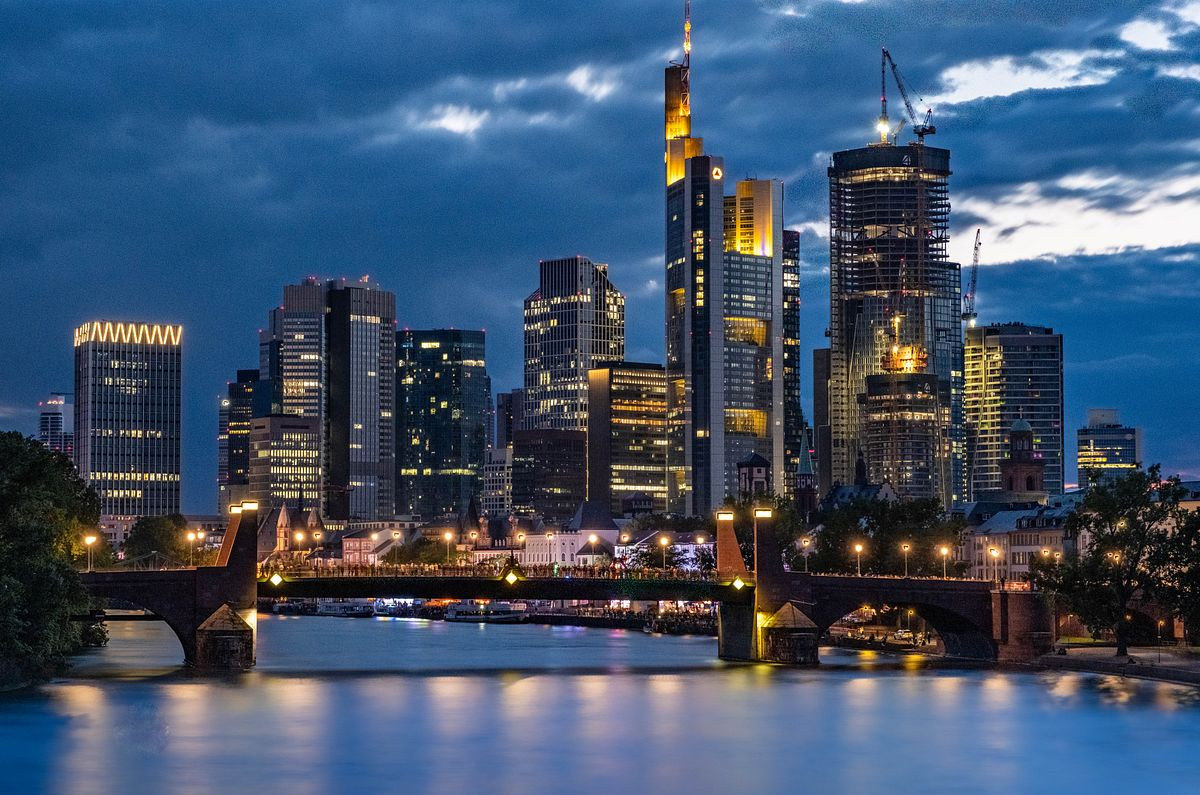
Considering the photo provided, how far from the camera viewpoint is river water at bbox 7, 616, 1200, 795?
102 m

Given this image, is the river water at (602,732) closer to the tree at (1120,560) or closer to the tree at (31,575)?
the tree at (31,575)

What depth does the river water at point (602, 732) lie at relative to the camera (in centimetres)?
10188

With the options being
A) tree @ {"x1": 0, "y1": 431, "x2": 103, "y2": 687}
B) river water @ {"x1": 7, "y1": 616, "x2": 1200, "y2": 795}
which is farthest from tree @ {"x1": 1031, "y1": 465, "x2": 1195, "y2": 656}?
tree @ {"x1": 0, "y1": 431, "x2": 103, "y2": 687}

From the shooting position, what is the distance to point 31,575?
125m

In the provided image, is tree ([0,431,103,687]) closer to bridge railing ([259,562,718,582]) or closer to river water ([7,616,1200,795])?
river water ([7,616,1200,795])

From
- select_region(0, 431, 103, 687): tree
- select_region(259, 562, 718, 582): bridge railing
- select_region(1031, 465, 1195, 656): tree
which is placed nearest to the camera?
select_region(0, 431, 103, 687): tree

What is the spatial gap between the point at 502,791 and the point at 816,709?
35404mm

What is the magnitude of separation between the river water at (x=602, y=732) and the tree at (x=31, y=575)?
9.70 ft

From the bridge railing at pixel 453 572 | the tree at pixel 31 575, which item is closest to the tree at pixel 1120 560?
the bridge railing at pixel 453 572

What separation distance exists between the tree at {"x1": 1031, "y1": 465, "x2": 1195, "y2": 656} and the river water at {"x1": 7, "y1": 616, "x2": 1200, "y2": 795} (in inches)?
294

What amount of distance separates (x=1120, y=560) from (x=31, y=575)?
7819cm

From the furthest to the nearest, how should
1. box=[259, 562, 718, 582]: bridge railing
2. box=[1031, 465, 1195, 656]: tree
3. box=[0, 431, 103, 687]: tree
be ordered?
box=[259, 562, 718, 582]: bridge railing < box=[1031, 465, 1195, 656]: tree < box=[0, 431, 103, 687]: tree

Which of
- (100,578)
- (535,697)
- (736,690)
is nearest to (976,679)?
(736,690)

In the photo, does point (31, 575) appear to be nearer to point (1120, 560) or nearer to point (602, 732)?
point (602, 732)
